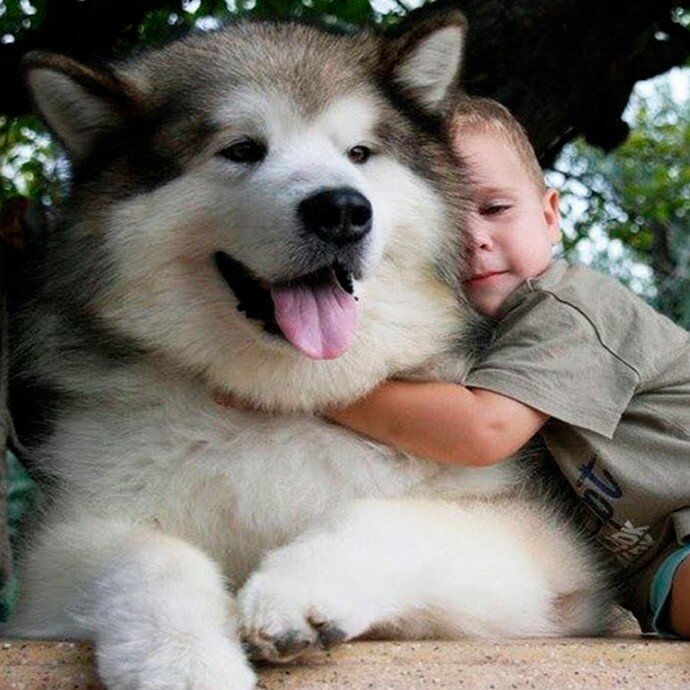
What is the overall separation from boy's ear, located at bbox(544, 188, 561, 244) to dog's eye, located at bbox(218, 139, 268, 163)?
41.9 inches

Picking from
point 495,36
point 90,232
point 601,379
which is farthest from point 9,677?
point 495,36

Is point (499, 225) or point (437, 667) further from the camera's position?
point (499, 225)

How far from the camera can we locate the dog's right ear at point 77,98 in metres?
3.12

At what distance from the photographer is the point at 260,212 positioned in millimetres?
2916

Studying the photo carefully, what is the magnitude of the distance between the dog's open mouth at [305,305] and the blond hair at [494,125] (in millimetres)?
868

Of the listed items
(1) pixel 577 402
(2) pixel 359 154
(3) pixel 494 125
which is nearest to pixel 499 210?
(3) pixel 494 125

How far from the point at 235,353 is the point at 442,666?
954 millimetres

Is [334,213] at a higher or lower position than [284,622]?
higher

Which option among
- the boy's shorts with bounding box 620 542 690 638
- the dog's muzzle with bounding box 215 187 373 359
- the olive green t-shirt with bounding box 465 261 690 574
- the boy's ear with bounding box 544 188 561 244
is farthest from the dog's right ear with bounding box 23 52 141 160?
the boy's shorts with bounding box 620 542 690 638

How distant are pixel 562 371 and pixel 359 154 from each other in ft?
2.48

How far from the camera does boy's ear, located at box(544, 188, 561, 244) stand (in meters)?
3.80

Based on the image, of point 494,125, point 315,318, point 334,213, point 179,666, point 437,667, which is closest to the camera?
point 179,666

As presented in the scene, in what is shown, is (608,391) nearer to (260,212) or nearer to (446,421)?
(446,421)

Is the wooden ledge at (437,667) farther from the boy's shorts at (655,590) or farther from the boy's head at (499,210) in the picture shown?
the boy's head at (499,210)
